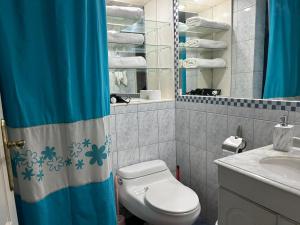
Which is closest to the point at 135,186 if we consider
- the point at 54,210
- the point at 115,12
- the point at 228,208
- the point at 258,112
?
the point at 54,210

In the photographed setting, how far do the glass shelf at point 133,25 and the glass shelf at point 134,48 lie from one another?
13 centimetres

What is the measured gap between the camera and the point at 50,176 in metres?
1.11

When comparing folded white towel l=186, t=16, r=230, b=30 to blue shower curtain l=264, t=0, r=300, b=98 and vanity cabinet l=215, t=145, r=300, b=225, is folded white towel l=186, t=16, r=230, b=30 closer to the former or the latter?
blue shower curtain l=264, t=0, r=300, b=98

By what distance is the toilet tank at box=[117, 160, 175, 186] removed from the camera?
1.82m

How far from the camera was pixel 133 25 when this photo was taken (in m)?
2.03

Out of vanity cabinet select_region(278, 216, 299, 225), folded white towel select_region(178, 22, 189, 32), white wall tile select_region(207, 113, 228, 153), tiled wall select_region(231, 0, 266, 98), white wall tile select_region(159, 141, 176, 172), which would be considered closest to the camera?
vanity cabinet select_region(278, 216, 299, 225)

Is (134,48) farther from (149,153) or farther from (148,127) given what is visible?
(149,153)

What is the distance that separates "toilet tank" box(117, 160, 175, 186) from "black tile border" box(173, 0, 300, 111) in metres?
0.65

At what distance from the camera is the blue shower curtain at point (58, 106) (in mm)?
976

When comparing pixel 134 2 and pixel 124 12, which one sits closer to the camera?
pixel 124 12

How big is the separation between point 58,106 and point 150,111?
103cm

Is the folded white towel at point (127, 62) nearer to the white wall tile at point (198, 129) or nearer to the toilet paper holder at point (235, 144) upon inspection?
the white wall tile at point (198, 129)

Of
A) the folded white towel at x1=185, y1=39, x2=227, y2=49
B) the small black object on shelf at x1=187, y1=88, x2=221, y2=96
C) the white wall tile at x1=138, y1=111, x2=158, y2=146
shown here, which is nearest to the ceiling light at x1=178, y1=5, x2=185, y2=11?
the folded white towel at x1=185, y1=39, x2=227, y2=49

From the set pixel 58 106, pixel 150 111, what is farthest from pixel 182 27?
pixel 58 106
